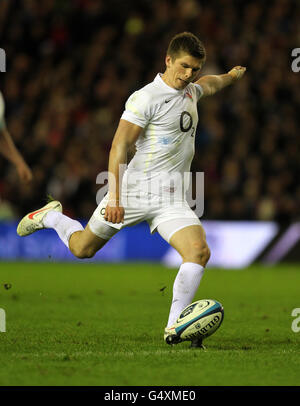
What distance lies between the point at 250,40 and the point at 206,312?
44.7 ft

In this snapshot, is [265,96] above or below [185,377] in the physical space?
above

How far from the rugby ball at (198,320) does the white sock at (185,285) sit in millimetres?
120

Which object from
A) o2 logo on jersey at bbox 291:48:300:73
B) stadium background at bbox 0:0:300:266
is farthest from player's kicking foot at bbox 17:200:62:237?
o2 logo on jersey at bbox 291:48:300:73

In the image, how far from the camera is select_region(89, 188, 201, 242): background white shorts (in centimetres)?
659

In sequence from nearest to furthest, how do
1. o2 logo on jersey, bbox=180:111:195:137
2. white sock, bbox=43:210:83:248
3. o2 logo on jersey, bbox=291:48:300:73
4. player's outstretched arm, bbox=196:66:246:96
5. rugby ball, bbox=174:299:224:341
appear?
rugby ball, bbox=174:299:224:341 < o2 logo on jersey, bbox=180:111:195:137 < player's outstretched arm, bbox=196:66:246:96 < white sock, bbox=43:210:83:248 < o2 logo on jersey, bbox=291:48:300:73

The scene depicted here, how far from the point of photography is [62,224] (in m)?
7.55

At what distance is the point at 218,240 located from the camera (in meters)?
16.6

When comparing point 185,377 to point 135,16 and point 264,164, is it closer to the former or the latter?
point 264,164

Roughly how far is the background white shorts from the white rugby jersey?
0.08 m

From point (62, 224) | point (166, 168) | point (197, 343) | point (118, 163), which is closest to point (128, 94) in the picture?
point (62, 224)

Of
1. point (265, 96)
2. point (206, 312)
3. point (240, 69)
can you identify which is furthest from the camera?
point (265, 96)

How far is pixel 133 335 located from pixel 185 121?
1870mm

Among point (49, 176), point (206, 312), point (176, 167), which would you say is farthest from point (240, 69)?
point (49, 176)

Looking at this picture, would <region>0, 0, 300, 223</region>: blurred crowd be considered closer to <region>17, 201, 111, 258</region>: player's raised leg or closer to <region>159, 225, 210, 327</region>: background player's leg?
<region>17, 201, 111, 258</region>: player's raised leg
